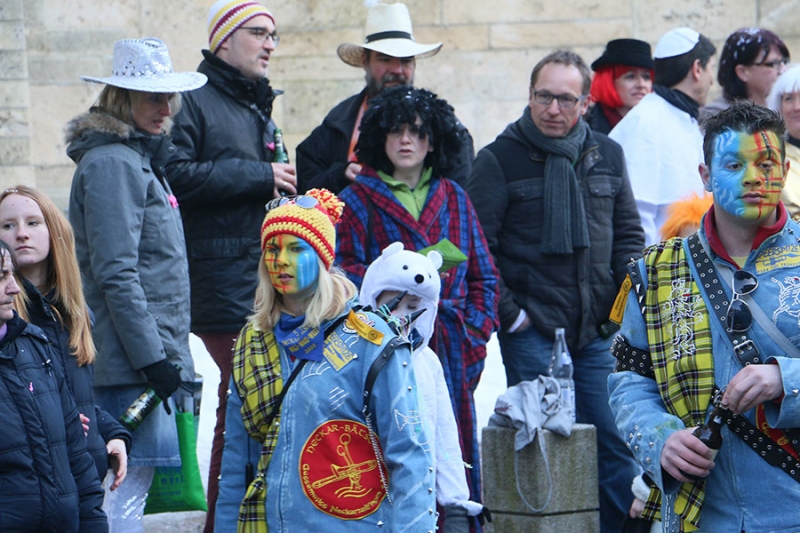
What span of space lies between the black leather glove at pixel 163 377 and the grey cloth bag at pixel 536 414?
1668 millimetres

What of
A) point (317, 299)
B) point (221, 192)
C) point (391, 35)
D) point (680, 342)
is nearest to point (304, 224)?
point (317, 299)

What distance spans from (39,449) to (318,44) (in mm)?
5790

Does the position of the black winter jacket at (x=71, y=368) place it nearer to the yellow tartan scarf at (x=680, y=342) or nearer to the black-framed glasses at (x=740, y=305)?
the yellow tartan scarf at (x=680, y=342)

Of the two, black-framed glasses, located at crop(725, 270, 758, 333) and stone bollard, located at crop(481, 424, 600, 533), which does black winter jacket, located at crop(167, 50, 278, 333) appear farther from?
black-framed glasses, located at crop(725, 270, 758, 333)

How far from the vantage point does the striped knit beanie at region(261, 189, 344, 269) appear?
4.52 m

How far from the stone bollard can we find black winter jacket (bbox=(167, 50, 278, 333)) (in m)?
1.33

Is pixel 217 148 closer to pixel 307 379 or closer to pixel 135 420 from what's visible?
pixel 135 420

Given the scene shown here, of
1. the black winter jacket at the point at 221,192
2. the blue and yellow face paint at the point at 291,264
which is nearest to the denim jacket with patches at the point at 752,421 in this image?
the blue and yellow face paint at the point at 291,264

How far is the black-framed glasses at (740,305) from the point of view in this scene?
3611 mm

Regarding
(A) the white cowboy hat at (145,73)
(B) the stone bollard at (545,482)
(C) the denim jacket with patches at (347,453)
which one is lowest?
(B) the stone bollard at (545,482)

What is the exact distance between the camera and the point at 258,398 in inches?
170

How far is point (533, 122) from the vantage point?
22.8ft

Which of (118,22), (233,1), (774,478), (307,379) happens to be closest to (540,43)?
(118,22)

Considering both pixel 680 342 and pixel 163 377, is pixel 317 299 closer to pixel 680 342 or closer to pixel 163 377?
pixel 680 342
